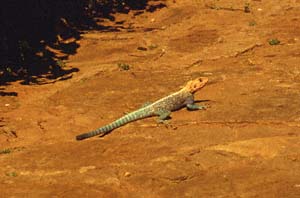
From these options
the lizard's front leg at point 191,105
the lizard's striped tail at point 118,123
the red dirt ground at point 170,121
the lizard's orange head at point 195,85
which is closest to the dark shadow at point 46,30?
the red dirt ground at point 170,121

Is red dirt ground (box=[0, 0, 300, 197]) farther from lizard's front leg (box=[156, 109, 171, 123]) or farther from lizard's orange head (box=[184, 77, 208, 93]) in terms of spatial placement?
lizard's orange head (box=[184, 77, 208, 93])

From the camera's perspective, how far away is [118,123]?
987cm

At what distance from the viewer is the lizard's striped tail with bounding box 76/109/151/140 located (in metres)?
9.57

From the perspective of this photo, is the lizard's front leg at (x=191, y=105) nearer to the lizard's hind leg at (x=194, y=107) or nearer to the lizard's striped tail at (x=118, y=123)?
the lizard's hind leg at (x=194, y=107)

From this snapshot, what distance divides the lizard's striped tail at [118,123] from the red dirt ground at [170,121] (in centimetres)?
10

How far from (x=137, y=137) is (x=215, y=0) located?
10937 millimetres

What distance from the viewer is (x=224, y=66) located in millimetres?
13047

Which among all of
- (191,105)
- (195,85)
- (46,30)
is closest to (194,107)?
(191,105)

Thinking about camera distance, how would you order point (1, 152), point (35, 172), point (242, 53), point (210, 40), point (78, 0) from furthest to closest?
point (78, 0), point (210, 40), point (242, 53), point (1, 152), point (35, 172)

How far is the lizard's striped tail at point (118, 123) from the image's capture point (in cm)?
957

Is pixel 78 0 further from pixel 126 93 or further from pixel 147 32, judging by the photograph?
pixel 126 93

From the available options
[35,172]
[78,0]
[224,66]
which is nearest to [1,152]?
[35,172]

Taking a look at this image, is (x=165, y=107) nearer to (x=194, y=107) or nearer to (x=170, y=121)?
(x=170, y=121)

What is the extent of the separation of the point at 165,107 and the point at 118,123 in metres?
0.96
